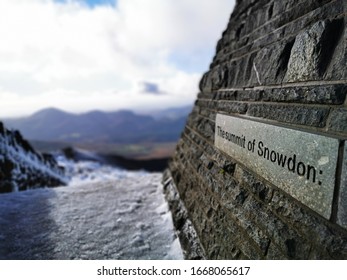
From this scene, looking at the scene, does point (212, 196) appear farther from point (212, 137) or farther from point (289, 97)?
point (289, 97)

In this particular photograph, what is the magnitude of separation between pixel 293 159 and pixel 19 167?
A: 7428 millimetres

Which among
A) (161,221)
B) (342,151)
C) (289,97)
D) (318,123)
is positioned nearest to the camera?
(342,151)

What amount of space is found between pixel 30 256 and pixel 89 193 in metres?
2.49

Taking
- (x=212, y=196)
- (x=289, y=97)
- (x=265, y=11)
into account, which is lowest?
(x=212, y=196)

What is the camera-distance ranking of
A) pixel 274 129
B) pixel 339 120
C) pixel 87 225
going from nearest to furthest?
1. pixel 339 120
2. pixel 274 129
3. pixel 87 225

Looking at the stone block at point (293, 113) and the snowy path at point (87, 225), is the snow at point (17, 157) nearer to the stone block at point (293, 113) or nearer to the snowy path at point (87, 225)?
the snowy path at point (87, 225)

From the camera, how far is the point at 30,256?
3258 mm

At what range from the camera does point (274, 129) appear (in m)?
2.21

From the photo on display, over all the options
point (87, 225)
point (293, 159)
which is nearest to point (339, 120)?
point (293, 159)

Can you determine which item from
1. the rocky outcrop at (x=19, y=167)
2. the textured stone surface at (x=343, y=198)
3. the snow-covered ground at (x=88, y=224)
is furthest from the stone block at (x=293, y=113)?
the rocky outcrop at (x=19, y=167)

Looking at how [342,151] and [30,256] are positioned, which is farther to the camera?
[30,256]

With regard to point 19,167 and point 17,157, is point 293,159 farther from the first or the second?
point 17,157

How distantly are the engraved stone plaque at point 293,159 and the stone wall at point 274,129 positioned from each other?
12 millimetres
